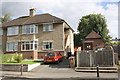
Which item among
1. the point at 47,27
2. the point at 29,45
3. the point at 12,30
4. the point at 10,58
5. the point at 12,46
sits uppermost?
the point at 47,27

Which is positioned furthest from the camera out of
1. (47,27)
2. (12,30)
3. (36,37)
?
(12,30)

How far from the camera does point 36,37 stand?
24.5 metres

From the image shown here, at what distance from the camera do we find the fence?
46.3 feet

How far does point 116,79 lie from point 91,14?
38.6 m

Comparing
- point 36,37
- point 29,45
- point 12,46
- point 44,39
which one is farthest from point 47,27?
point 12,46

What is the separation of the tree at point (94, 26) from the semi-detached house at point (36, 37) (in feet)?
68.6

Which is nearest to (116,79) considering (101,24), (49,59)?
(49,59)

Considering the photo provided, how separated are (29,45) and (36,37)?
1.87 metres

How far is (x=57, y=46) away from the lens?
2300 centimetres

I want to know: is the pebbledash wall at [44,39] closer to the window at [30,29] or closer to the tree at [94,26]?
the window at [30,29]

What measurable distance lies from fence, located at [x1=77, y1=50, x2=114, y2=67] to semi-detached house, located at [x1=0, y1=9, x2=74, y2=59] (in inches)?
303

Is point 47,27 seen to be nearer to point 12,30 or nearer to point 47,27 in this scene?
point 47,27

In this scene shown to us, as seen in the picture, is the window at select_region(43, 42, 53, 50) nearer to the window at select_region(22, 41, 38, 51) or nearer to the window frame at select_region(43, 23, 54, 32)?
the window at select_region(22, 41, 38, 51)

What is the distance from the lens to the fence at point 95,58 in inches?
555
